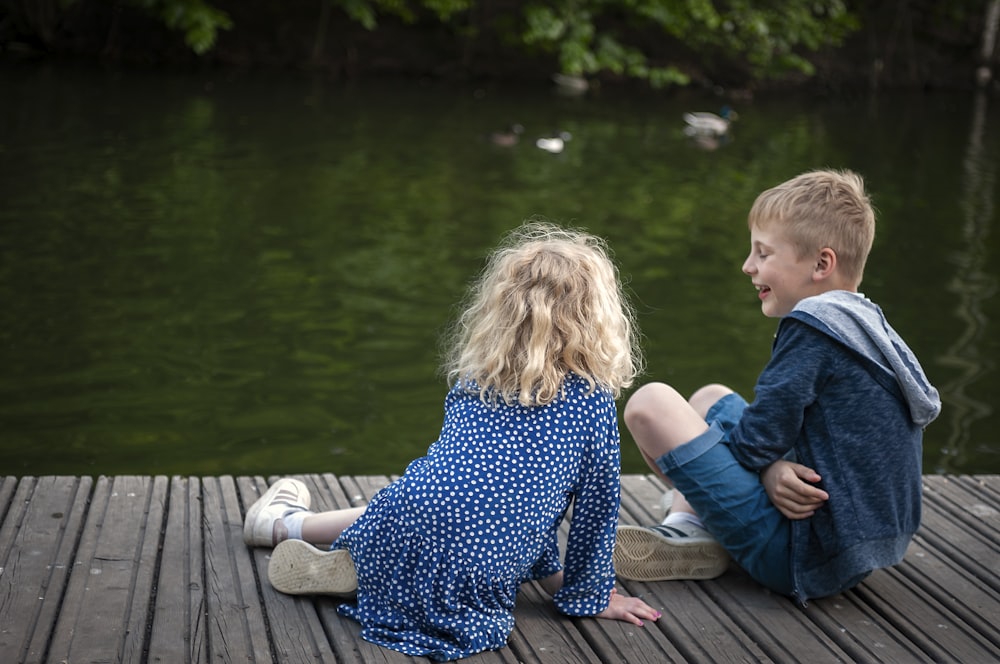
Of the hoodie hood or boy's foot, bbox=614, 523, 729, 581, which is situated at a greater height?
the hoodie hood

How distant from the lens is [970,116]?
725 inches

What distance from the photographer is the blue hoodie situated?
112 inches

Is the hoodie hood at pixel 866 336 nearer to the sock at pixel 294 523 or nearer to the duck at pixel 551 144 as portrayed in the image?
the sock at pixel 294 523

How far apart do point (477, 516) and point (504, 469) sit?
121 mm

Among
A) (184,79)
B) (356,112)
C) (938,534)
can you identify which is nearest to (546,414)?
(938,534)

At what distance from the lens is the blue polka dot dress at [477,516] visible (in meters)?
2.66

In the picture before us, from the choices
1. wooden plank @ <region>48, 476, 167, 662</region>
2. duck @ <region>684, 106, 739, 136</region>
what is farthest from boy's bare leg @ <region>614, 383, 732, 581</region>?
duck @ <region>684, 106, 739, 136</region>

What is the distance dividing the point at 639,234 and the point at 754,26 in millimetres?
11639

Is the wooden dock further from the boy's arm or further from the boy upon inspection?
the boy's arm

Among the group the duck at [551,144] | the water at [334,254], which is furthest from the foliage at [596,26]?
the duck at [551,144]

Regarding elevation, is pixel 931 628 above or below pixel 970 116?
above

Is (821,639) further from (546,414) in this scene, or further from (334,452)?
(334,452)

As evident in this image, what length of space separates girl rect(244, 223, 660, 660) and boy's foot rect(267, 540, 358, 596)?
0.21 ft

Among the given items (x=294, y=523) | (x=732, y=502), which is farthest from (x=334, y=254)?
(x=732, y=502)
